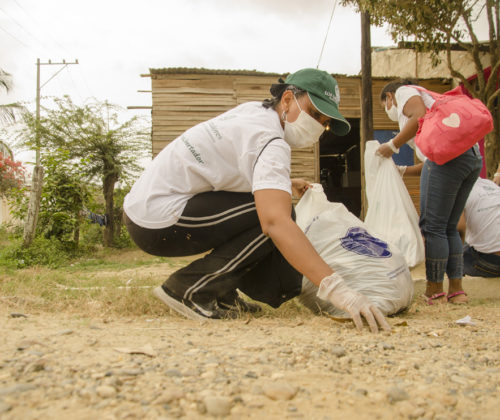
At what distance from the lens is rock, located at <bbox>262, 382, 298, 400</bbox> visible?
985mm

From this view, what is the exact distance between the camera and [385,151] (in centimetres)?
298

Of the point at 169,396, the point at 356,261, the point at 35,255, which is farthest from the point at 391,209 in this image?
the point at 35,255

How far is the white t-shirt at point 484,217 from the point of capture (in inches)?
115

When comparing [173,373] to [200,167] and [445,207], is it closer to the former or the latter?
[200,167]

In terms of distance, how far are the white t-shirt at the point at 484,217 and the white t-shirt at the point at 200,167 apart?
5.95 ft

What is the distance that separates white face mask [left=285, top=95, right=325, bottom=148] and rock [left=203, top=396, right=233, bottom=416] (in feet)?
4.55

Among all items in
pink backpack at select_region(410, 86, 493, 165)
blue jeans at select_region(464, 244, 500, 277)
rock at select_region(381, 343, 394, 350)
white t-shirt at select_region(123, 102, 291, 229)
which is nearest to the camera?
rock at select_region(381, 343, 394, 350)

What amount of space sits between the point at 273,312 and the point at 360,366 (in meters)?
1.08

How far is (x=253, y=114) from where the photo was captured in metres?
1.94

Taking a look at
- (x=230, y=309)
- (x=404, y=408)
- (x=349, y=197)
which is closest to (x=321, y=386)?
(x=404, y=408)

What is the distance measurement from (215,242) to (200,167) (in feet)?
1.24

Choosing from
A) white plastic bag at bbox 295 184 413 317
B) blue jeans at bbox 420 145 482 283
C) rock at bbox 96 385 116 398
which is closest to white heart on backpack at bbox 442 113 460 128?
blue jeans at bbox 420 145 482 283

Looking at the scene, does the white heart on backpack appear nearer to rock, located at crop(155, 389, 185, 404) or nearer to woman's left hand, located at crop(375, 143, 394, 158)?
woman's left hand, located at crop(375, 143, 394, 158)

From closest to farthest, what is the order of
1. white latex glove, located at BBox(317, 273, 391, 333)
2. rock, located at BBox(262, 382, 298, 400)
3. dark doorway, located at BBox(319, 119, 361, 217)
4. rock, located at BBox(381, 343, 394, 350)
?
rock, located at BBox(262, 382, 298, 400) → rock, located at BBox(381, 343, 394, 350) → white latex glove, located at BBox(317, 273, 391, 333) → dark doorway, located at BBox(319, 119, 361, 217)
